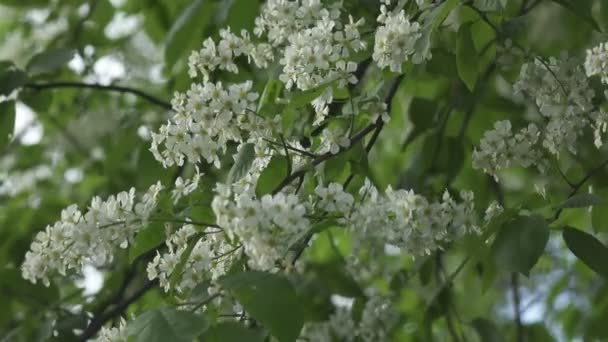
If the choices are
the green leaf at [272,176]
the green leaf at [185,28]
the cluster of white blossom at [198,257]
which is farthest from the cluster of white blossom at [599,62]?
the green leaf at [185,28]

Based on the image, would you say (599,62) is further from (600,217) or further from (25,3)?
(25,3)

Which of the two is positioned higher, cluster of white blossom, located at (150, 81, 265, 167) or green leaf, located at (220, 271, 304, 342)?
cluster of white blossom, located at (150, 81, 265, 167)

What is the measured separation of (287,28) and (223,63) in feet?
0.40

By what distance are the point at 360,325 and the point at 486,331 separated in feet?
1.05

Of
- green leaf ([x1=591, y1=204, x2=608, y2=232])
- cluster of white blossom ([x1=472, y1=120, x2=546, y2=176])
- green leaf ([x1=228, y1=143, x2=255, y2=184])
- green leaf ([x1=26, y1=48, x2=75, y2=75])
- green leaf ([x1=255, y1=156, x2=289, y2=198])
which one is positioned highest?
green leaf ([x1=26, y1=48, x2=75, y2=75])

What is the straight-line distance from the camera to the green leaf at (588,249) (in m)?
1.50

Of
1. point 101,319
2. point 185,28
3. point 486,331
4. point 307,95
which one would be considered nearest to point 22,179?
point 185,28

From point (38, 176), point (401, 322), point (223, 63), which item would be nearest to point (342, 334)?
point (401, 322)

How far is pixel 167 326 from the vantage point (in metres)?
1.28

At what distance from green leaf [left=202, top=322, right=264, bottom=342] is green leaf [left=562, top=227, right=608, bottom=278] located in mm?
517

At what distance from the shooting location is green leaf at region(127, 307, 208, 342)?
1.26 metres

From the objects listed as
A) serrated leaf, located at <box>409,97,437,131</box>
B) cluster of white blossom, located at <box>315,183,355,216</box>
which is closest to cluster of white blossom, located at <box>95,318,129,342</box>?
cluster of white blossom, located at <box>315,183,355,216</box>

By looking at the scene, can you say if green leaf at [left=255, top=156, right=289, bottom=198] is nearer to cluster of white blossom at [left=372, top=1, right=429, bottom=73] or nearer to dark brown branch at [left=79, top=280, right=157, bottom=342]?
cluster of white blossom at [left=372, top=1, right=429, bottom=73]

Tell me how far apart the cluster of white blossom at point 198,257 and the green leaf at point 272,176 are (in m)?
0.09
